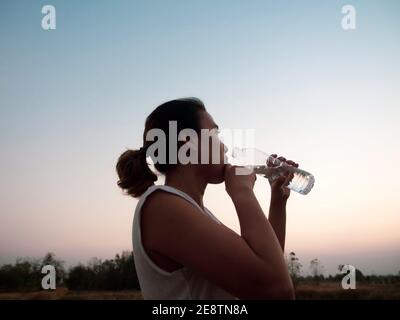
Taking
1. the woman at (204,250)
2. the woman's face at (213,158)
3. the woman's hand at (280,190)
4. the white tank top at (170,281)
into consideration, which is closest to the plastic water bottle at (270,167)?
the woman's hand at (280,190)

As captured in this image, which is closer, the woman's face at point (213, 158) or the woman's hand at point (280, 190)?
the woman's face at point (213, 158)

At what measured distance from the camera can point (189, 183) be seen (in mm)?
1424

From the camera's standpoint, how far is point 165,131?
146cm

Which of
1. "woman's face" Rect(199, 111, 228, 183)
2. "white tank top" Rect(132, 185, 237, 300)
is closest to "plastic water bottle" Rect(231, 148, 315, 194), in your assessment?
"woman's face" Rect(199, 111, 228, 183)

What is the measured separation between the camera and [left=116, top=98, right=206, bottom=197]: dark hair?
1.46 meters

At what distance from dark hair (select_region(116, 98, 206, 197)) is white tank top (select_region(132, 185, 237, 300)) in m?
0.34

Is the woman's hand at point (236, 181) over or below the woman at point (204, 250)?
over

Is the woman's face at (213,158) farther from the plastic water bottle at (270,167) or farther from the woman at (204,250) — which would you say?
the plastic water bottle at (270,167)

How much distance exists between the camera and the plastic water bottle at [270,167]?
1919 millimetres

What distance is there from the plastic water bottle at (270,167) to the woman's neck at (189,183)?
0.46 meters

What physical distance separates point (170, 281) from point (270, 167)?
3.22 ft
